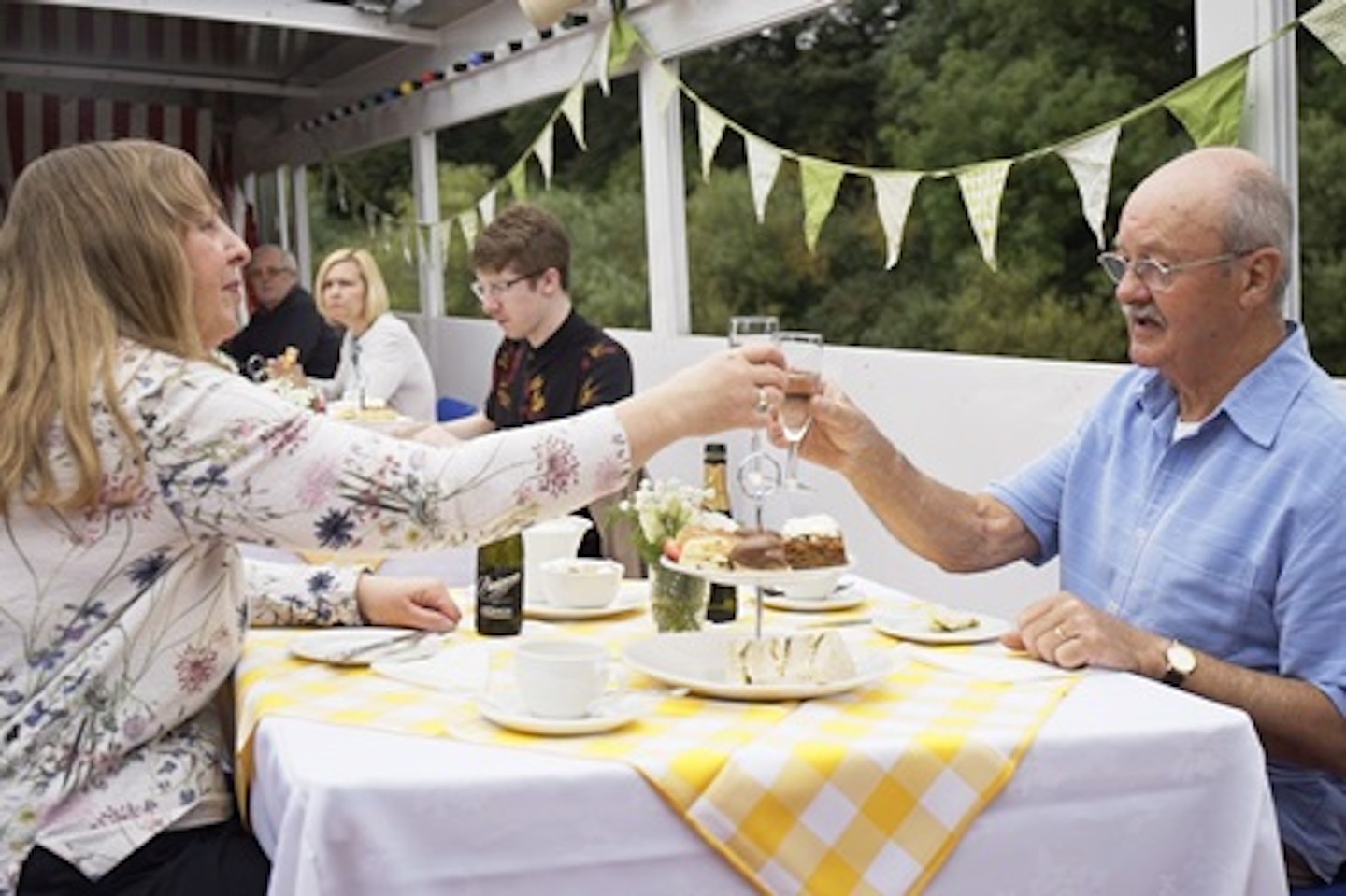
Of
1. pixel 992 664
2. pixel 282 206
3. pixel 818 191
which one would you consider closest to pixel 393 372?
pixel 818 191

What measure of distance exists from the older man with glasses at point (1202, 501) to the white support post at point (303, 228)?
9.55 meters

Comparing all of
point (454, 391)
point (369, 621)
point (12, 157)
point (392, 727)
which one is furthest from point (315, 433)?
point (12, 157)

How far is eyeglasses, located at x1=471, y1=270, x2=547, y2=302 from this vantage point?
13.4 ft

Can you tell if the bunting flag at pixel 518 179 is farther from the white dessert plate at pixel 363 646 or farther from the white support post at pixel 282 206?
the white support post at pixel 282 206

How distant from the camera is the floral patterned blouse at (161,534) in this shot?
5.31 feet

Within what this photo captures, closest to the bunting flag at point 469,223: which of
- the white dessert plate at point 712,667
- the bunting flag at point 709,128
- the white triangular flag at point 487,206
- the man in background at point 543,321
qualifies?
the white triangular flag at point 487,206

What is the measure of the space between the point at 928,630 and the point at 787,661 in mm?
367

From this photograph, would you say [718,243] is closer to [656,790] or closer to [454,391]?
[454,391]

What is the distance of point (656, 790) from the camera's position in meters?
1.40

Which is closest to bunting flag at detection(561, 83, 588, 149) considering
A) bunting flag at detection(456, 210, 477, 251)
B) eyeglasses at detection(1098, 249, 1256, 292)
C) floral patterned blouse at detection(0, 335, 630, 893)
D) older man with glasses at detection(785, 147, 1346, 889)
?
bunting flag at detection(456, 210, 477, 251)

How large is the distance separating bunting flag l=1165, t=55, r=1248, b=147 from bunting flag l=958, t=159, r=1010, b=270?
1.63 ft

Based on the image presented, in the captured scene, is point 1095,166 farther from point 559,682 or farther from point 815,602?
point 559,682

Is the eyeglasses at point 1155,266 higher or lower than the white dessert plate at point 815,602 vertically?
higher

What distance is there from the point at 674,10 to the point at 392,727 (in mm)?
4554
